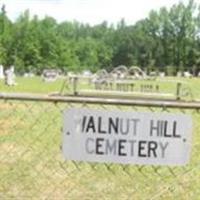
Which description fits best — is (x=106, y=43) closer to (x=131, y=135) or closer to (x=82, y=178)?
(x=82, y=178)

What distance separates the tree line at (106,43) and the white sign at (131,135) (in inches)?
3576

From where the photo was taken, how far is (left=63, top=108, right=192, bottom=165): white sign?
475cm

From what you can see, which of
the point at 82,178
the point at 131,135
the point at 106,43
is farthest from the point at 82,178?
the point at 106,43

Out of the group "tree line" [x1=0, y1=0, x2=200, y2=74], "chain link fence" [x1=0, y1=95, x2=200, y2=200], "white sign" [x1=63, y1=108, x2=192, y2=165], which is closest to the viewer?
"white sign" [x1=63, y1=108, x2=192, y2=165]

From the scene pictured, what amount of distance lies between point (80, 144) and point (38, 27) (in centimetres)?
10589

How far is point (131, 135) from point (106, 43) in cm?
13187

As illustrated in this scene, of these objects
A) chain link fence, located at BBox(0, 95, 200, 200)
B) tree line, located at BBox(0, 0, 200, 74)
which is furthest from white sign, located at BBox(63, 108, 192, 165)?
tree line, located at BBox(0, 0, 200, 74)

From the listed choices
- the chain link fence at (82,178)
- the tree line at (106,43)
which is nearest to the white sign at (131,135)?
the chain link fence at (82,178)

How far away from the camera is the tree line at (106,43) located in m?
104

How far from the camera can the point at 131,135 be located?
15.6 feet

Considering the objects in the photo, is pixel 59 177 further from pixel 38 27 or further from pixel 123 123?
pixel 38 27

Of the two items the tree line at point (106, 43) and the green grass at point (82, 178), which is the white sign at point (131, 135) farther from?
the tree line at point (106, 43)

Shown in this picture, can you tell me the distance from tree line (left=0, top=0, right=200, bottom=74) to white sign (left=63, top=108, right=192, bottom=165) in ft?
298

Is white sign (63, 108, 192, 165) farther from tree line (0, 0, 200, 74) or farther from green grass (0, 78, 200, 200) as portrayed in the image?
tree line (0, 0, 200, 74)
